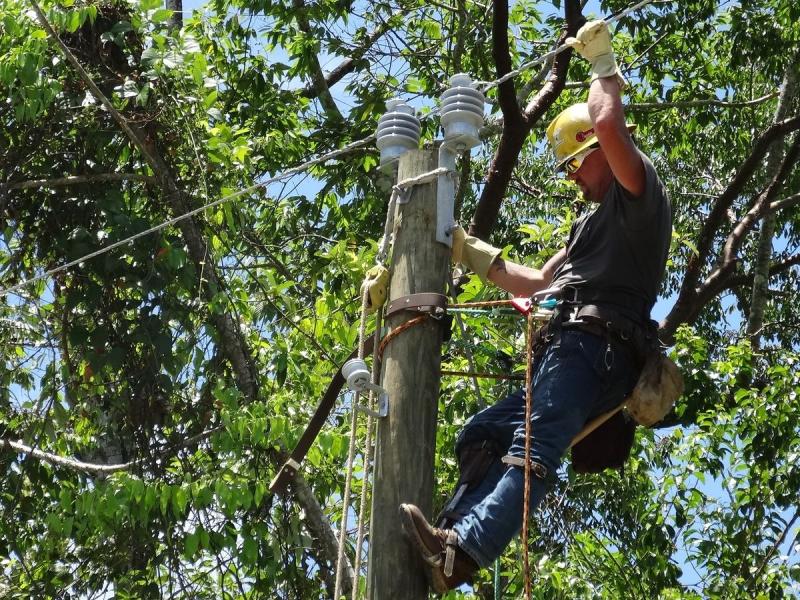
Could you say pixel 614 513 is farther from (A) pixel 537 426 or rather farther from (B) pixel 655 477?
(A) pixel 537 426

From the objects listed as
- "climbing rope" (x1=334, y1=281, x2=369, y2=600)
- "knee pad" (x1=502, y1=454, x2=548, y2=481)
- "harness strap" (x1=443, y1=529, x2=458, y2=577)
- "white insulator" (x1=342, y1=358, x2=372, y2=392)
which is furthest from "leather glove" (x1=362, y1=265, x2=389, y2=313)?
"harness strap" (x1=443, y1=529, x2=458, y2=577)

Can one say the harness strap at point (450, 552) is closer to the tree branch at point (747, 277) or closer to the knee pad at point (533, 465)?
the knee pad at point (533, 465)

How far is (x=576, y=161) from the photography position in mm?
3955

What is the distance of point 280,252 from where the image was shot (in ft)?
29.2

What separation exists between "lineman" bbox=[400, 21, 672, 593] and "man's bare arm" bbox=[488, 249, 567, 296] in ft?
0.08

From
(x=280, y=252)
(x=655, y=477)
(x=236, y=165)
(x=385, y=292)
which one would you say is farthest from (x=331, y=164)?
(x=385, y=292)

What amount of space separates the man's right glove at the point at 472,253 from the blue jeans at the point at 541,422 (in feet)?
1.28

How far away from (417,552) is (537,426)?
49 centimetres

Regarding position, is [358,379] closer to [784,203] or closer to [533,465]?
[533,465]

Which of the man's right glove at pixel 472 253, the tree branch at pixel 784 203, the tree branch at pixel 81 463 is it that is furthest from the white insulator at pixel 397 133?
the tree branch at pixel 784 203

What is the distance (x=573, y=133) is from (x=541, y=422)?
971 mm

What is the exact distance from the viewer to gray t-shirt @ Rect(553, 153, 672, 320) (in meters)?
3.75

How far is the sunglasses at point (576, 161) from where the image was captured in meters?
3.93

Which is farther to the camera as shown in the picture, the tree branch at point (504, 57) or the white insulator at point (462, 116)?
the tree branch at point (504, 57)
